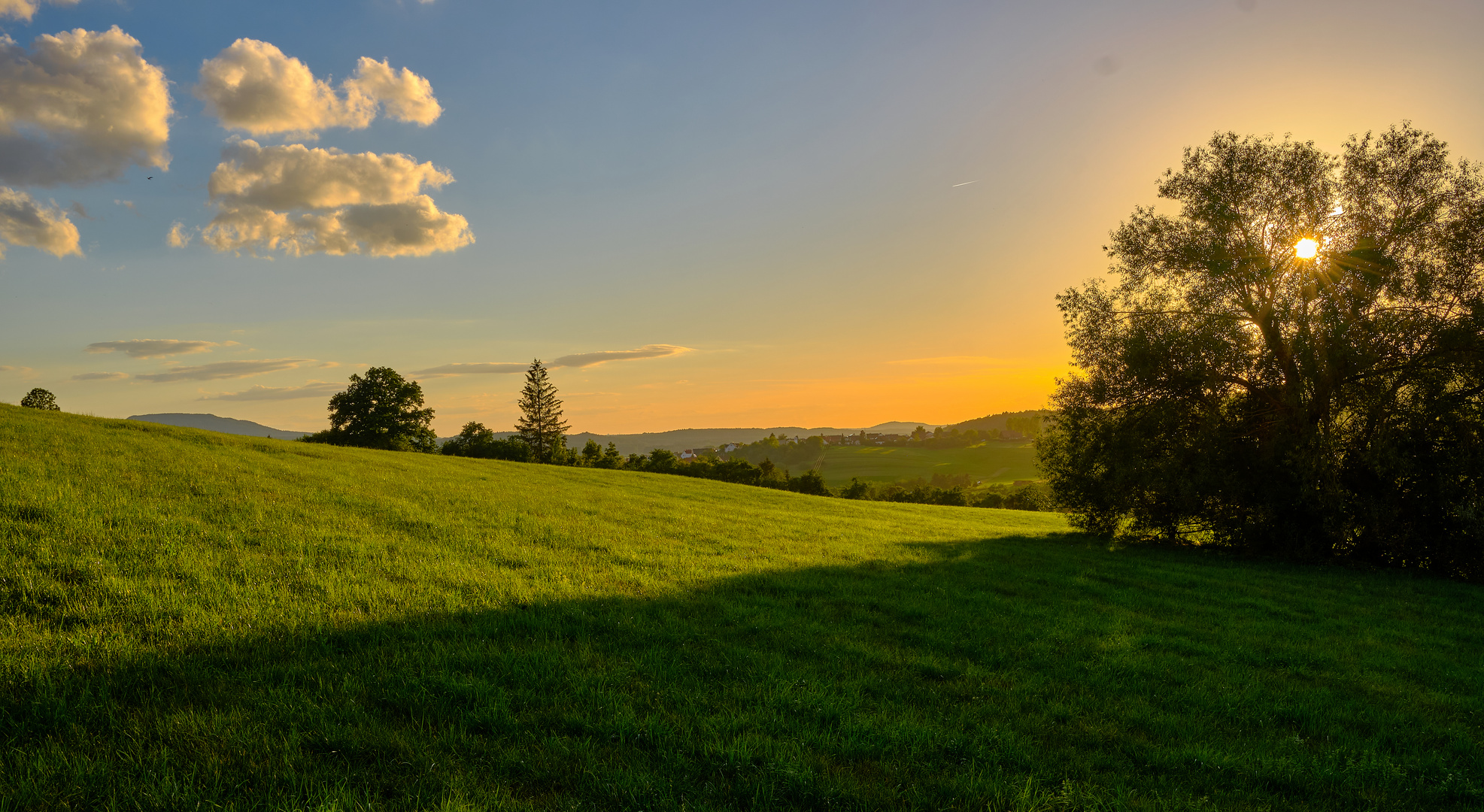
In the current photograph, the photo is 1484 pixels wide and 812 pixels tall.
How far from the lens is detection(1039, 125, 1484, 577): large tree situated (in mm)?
20688

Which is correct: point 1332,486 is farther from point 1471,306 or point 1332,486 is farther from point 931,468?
point 931,468

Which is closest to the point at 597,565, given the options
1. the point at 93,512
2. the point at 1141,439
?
the point at 93,512

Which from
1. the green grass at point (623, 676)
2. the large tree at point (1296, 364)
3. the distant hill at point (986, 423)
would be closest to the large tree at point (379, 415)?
the green grass at point (623, 676)

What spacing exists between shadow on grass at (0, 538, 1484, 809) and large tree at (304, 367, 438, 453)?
7112cm

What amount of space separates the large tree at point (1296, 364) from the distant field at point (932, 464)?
9900cm

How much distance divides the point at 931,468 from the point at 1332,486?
408ft

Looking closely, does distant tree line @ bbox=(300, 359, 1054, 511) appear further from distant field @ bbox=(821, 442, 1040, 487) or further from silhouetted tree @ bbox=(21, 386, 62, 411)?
silhouetted tree @ bbox=(21, 386, 62, 411)

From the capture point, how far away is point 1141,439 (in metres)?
24.6

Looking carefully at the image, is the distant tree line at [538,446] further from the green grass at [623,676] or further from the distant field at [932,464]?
the green grass at [623,676]

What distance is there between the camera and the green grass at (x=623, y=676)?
15.4 ft

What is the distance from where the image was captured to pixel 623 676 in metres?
6.54

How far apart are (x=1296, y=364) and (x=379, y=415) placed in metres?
77.6

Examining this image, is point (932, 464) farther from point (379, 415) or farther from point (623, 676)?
point (623, 676)

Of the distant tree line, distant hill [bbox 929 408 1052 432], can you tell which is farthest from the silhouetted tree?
distant hill [bbox 929 408 1052 432]
